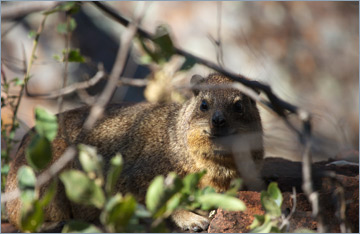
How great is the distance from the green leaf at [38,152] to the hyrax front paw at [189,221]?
7.08 feet

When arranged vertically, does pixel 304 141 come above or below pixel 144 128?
above

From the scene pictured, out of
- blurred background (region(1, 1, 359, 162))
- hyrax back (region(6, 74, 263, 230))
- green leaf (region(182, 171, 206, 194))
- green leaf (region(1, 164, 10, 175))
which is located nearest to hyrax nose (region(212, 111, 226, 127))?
hyrax back (region(6, 74, 263, 230))

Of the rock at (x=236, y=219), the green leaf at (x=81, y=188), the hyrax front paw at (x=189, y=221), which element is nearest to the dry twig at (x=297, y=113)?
the green leaf at (x=81, y=188)

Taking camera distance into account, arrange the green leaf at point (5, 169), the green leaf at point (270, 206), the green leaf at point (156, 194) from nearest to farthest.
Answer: the green leaf at point (156, 194) < the green leaf at point (270, 206) < the green leaf at point (5, 169)

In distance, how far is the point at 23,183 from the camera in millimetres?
2684

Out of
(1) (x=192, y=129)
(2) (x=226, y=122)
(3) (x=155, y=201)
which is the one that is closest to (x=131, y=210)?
(3) (x=155, y=201)

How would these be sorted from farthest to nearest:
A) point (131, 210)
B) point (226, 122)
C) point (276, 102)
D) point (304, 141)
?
point (226, 122) < point (276, 102) < point (304, 141) < point (131, 210)

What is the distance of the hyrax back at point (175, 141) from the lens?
4453mm

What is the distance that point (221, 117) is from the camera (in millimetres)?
4121

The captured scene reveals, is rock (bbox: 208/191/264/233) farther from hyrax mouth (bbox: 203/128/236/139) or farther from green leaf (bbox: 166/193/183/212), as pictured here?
green leaf (bbox: 166/193/183/212)

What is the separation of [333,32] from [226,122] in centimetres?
717

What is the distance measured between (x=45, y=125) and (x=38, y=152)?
163mm

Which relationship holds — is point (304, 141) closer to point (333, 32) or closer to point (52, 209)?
point (52, 209)

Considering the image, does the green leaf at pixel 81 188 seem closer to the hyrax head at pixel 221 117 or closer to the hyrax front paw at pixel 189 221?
the hyrax head at pixel 221 117
